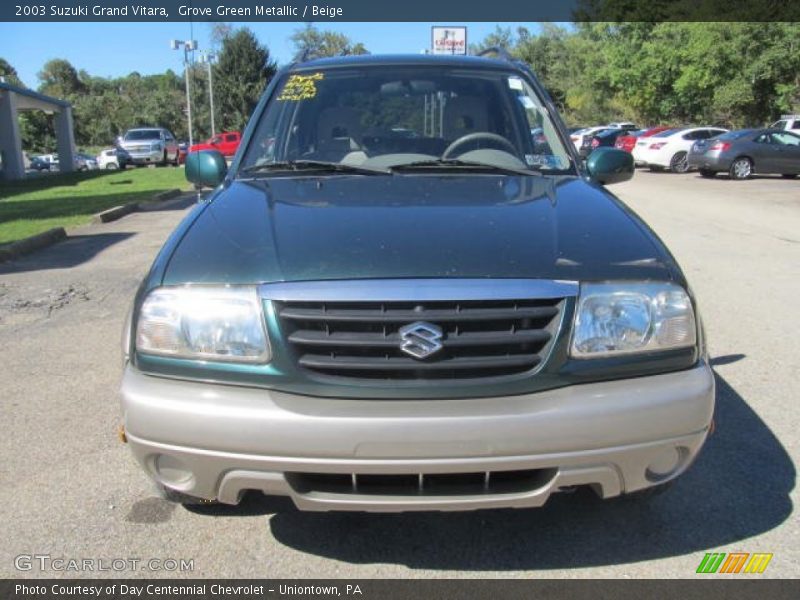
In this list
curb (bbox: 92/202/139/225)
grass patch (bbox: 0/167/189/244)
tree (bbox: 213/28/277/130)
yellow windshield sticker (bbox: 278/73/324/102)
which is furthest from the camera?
tree (bbox: 213/28/277/130)

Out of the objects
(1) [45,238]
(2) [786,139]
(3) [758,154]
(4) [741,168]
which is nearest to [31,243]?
(1) [45,238]

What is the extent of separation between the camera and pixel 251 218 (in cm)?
286

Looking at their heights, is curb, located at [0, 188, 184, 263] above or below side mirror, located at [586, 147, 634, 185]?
below

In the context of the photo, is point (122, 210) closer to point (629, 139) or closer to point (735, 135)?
point (735, 135)

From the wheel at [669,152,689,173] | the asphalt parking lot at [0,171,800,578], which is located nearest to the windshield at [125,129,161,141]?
the wheel at [669,152,689,173]

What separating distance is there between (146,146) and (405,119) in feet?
110

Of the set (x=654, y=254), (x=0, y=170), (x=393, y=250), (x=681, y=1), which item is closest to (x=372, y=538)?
(x=393, y=250)

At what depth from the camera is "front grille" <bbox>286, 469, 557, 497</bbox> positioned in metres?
2.38

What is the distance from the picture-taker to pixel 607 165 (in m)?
3.95

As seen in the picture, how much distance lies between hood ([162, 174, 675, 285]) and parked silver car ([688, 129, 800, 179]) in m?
21.7

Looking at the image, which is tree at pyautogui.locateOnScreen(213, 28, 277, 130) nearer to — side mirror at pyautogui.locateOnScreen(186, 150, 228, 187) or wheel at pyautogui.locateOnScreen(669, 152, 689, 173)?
wheel at pyautogui.locateOnScreen(669, 152, 689, 173)

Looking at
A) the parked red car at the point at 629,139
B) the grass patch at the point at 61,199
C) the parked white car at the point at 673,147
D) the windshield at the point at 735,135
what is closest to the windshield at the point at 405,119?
the grass patch at the point at 61,199
